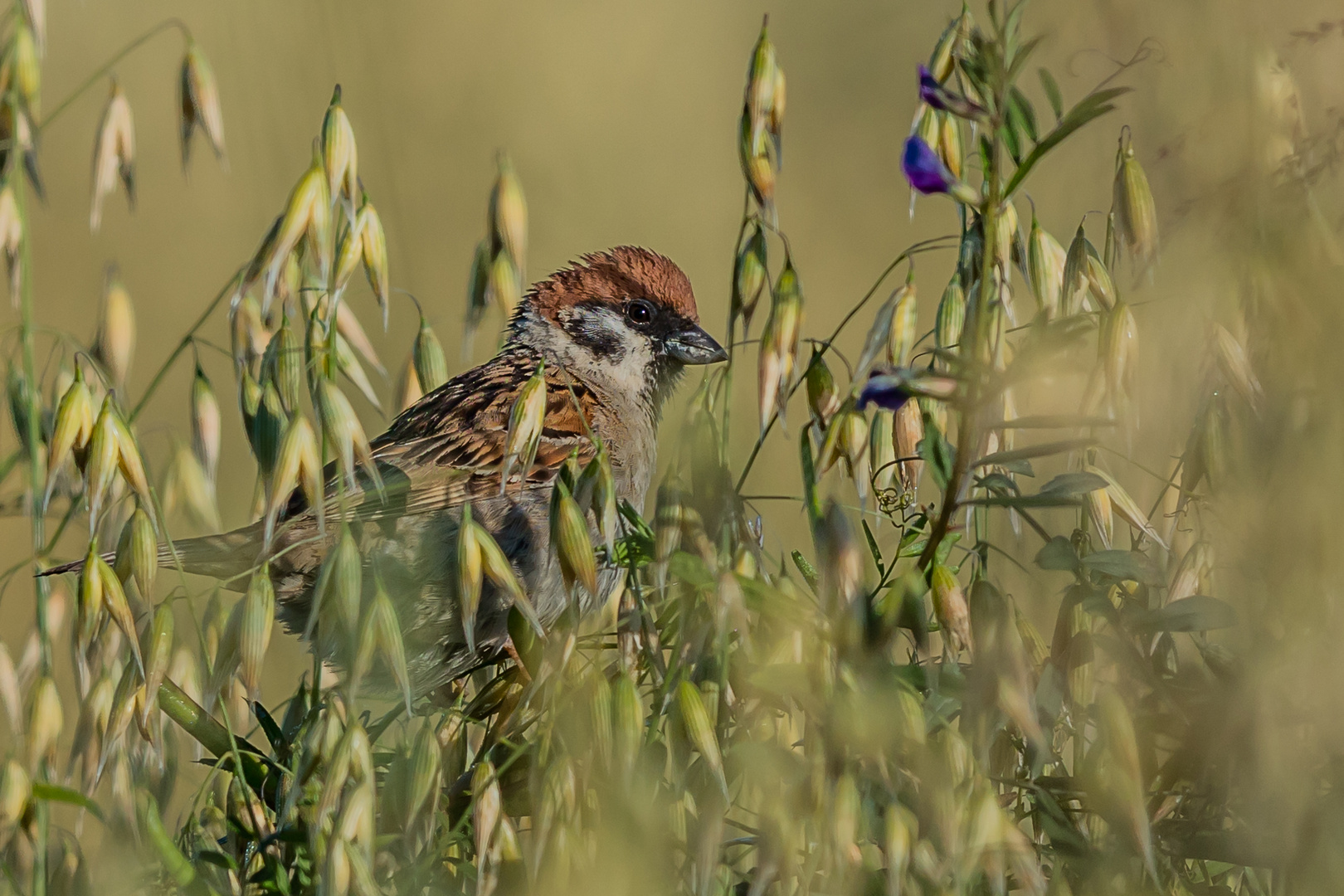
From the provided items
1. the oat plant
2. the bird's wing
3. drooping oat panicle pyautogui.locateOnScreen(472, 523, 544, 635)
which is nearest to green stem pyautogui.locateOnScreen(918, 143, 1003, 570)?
the oat plant

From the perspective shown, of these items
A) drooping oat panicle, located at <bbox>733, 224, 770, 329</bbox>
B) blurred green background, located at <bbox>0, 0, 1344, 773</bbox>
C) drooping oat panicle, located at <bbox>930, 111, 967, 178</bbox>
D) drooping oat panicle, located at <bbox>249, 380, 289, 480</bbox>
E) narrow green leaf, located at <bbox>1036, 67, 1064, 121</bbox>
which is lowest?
drooping oat panicle, located at <bbox>249, 380, 289, 480</bbox>

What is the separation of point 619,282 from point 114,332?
1878 millimetres

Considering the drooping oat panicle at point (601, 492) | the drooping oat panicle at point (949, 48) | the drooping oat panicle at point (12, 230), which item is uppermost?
the drooping oat panicle at point (949, 48)

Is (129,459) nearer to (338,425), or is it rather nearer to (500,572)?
(338,425)

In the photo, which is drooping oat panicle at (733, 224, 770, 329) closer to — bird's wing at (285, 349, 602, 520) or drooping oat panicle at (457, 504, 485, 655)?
drooping oat panicle at (457, 504, 485, 655)

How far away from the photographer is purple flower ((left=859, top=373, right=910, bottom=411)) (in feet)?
3.36

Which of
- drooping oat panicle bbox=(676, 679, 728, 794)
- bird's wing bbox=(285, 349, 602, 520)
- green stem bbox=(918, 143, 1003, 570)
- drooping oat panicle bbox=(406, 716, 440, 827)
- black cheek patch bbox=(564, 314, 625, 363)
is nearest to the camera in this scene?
green stem bbox=(918, 143, 1003, 570)

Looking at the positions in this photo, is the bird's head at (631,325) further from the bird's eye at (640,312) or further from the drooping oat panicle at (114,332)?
the drooping oat panicle at (114,332)

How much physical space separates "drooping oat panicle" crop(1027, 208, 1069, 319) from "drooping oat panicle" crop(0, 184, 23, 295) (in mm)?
1187

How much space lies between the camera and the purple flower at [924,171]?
1.08m

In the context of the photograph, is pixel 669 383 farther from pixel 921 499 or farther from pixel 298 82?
pixel 298 82

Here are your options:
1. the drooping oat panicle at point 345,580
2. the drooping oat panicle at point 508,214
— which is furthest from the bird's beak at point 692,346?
the drooping oat panicle at point 345,580

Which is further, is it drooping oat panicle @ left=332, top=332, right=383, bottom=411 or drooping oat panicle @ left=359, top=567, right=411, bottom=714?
drooping oat panicle @ left=332, top=332, right=383, bottom=411

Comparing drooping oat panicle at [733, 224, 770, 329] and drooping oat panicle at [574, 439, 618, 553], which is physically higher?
drooping oat panicle at [733, 224, 770, 329]
